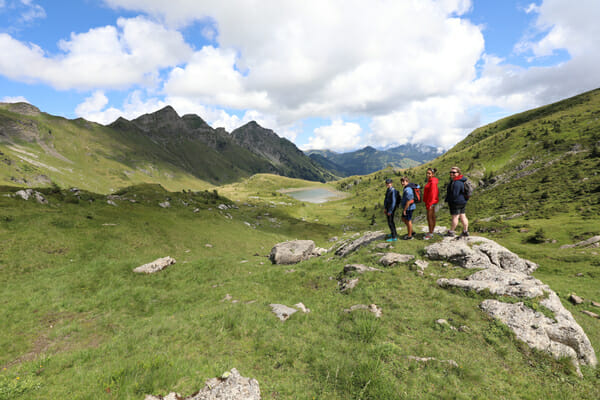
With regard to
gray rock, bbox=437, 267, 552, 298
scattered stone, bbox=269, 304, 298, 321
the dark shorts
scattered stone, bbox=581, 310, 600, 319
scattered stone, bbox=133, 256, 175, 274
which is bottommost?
scattered stone, bbox=581, 310, 600, 319

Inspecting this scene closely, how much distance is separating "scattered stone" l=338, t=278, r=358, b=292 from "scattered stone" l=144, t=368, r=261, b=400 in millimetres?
9103

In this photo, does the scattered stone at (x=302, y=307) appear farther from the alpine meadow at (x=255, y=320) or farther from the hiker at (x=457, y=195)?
the hiker at (x=457, y=195)

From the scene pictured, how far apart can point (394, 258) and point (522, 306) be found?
7.38 metres

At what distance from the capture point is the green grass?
7711 millimetres

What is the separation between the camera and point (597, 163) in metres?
74.8

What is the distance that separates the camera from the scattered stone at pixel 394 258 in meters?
16.9

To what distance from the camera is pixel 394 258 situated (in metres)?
17.1

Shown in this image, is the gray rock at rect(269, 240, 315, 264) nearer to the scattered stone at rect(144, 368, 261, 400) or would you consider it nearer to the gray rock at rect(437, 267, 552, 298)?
the gray rock at rect(437, 267, 552, 298)

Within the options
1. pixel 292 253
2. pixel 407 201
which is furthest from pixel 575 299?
pixel 292 253

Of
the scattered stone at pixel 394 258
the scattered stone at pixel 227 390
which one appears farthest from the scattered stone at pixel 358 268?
the scattered stone at pixel 227 390

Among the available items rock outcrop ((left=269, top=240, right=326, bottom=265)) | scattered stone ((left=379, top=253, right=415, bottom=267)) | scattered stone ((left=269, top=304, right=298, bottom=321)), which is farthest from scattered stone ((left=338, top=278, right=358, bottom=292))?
rock outcrop ((left=269, top=240, right=326, bottom=265))

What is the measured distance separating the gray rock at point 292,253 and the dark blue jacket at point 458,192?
19.0 metres

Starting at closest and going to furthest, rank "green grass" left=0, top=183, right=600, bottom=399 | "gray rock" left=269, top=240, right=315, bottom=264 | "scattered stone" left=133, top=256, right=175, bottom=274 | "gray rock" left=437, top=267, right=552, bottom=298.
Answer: "green grass" left=0, top=183, right=600, bottom=399, "gray rock" left=437, top=267, right=552, bottom=298, "scattered stone" left=133, top=256, right=175, bottom=274, "gray rock" left=269, top=240, right=315, bottom=264

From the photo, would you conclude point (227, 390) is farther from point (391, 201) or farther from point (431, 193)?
point (431, 193)
